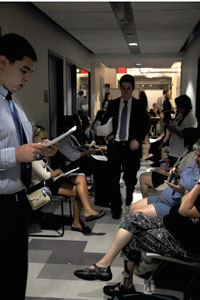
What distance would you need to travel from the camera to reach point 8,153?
1483mm

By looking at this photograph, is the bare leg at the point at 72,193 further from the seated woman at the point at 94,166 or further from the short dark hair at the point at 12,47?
the short dark hair at the point at 12,47

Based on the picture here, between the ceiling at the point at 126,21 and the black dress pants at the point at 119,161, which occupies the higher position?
the ceiling at the point at 126,21

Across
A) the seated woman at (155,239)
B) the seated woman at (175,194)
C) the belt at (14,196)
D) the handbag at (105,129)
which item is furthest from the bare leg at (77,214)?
the belt at (14,196)

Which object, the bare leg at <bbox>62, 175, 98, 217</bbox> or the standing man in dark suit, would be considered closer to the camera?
the bare leg at <bbox>62, 175, 98, 217</bbox>

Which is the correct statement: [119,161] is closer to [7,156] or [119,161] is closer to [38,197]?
[38,197]

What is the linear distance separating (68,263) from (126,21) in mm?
3966

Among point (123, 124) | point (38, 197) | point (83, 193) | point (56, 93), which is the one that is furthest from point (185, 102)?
point (56, 93)

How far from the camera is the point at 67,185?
378cm

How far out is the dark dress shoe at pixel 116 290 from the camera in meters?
2.42

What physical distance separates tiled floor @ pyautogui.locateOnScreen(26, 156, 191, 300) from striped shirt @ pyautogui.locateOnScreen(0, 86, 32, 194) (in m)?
1.25

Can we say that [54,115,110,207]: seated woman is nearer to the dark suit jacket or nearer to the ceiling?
the dark suit jacket

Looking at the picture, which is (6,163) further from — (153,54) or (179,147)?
(153,54)

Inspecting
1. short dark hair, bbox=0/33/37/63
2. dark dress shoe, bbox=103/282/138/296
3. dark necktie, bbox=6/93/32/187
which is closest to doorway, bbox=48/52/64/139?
dark dress shoe, bbox=103/282/138/296

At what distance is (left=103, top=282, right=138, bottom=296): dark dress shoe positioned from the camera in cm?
242
